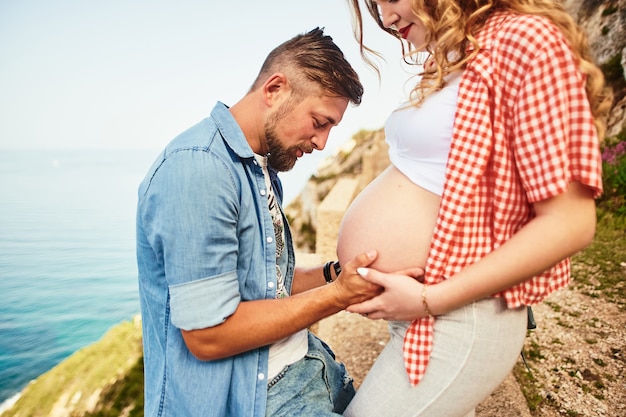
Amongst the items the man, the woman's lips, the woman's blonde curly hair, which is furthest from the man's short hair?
the woman's blonde curly hair

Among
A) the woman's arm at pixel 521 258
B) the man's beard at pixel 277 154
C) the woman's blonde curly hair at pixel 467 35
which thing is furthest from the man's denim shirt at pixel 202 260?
the woman's blonde curly hair at pixel 467 35

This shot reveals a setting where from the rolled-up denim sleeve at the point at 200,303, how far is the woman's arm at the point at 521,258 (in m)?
0.62

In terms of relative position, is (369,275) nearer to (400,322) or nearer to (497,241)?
(400,322)

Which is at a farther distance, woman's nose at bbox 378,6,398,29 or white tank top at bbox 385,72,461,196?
woman's nose at bbox 378,6,398,29

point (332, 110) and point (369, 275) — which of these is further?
point (332, 110)

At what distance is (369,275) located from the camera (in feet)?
5.22

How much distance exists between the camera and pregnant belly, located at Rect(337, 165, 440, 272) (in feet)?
5.14

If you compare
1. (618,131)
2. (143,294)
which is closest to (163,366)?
(143,294)

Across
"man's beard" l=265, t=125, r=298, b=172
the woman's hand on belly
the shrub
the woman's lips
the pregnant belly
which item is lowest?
the shrub

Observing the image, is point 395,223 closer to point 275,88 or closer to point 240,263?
point 240,263

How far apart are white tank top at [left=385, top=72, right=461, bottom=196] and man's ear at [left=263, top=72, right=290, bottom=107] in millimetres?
636

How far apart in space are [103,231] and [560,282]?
Result: 1234cm

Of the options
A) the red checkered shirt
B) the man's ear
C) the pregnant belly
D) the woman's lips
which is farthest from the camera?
the man's ear

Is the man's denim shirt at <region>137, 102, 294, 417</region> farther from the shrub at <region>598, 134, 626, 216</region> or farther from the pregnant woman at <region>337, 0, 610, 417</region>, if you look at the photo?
the shrub at <region>598, 134, 626, 216</region>
